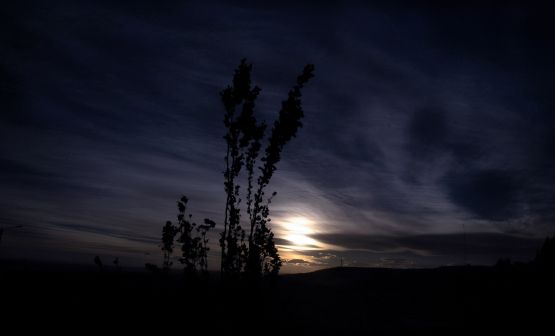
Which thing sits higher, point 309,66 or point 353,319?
point 309,66

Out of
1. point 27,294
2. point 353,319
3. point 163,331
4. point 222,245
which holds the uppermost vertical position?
point 222,245

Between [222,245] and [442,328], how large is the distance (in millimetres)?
15584

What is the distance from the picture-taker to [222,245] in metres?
15.5

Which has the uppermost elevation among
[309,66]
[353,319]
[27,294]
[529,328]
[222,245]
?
[309,66]

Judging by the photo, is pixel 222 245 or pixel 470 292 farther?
pixel 470 292

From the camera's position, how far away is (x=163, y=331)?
13305 mm

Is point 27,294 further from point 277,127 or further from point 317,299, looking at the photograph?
point 317,299

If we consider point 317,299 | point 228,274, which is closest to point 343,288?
point 317,299

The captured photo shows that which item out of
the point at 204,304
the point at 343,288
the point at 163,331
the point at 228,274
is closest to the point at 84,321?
the point at 163,331

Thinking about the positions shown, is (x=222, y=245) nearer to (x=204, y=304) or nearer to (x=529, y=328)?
(x=204, y=304)

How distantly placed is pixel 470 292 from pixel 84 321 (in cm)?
3515

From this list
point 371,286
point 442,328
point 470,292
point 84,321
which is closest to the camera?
point 84,321

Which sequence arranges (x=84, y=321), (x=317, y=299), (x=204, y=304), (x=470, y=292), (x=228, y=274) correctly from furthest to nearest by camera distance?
(x=317, y=299)
(x=470, y=292)
(x=228, y=274)
(x=204, y=304)
(x=84, y=321)

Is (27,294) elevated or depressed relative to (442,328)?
elevated
